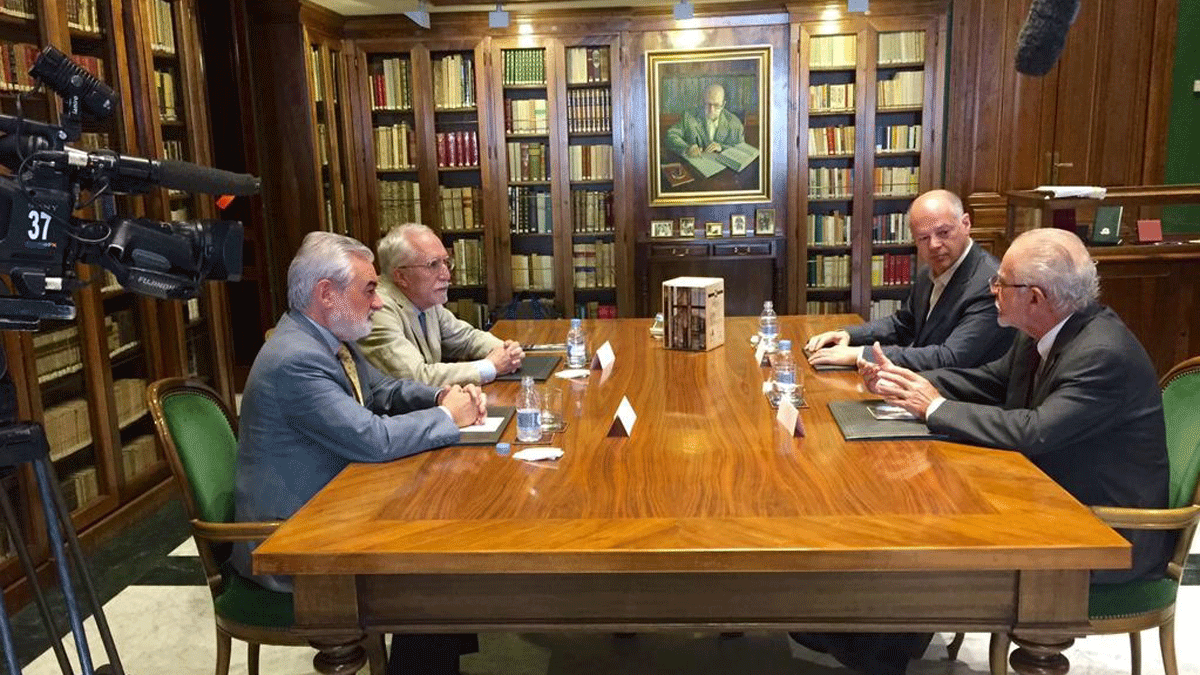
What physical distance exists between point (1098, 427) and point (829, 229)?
14.6 ft

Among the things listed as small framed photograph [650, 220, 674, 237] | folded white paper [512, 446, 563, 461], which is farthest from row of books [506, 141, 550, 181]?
folded white paper [512, 446, 563, 461]

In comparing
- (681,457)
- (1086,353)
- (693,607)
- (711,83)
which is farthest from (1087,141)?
(693,607)

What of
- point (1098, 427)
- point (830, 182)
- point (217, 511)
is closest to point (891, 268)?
point (830, 182)

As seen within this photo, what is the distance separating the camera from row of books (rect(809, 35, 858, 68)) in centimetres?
597

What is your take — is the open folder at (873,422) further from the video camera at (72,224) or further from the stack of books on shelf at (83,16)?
A: the stack of books on shelf at (83,16)

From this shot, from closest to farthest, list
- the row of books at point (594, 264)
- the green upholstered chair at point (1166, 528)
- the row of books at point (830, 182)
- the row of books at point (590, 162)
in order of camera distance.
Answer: the green upholstered chair at point (1166, 528), the row of books at point (830, 182), the row of books at point (590, 162), the row of books at point (594, 264)

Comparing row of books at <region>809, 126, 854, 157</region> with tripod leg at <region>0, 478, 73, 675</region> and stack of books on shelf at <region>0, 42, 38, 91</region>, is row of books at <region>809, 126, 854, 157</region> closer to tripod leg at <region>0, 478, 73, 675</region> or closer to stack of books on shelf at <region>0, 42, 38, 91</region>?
stack of books on shelf at <region>0, 42, 38, 91</region>

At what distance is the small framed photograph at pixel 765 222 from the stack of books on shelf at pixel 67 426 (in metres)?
4.20

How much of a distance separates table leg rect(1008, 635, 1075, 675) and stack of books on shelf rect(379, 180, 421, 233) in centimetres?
539

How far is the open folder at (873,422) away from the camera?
6.86 feet

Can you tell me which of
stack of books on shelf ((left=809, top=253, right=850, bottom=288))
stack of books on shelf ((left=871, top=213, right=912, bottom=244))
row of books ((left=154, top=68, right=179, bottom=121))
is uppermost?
row of books ((left=154, top=68, right=179, bottom=121))

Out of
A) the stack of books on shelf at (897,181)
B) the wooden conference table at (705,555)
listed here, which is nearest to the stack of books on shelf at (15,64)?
the wooden conference table at (705,555)

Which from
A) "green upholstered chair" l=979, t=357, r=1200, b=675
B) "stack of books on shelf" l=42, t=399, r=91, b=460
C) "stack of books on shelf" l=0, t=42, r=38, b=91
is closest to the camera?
"green upholstered chair" l=979, t=357, r=1200, b=675

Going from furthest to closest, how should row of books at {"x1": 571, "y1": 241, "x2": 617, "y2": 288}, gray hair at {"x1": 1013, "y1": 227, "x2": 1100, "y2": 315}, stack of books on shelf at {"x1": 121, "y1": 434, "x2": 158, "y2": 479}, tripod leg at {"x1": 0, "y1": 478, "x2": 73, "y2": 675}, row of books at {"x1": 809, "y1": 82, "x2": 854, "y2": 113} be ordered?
row of books at {"x1": 571, "y1": 241, "x2": 617, "y2": 288} → row of books at {"x1": 809, "y1": 82, "x2": 854, "y2": 113} → stack of books on shelf at {"x1": 121, "y1": 434, "x2": 158, "y2": 479} → gray hair at {"x1": 1013, "y1": 227, "x2": 1100, "y2": 315} → tripod leg at {"x1": 0, "y1": 478, "x2": 73, "y2": 675}
